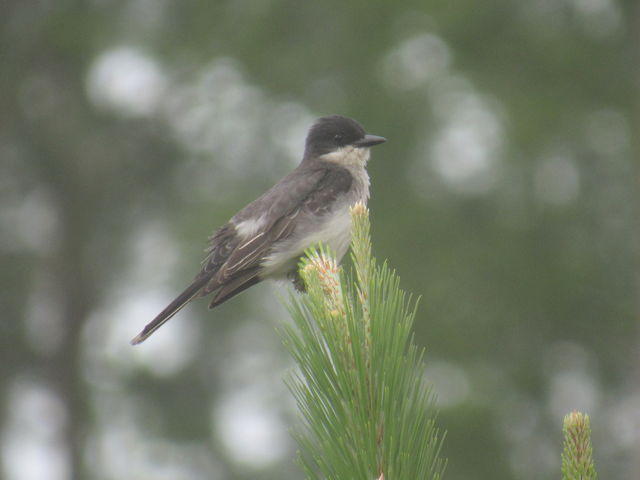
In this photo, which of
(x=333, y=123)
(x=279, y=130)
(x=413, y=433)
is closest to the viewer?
(x=413, y=433)

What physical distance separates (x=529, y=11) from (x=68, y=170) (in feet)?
28.2

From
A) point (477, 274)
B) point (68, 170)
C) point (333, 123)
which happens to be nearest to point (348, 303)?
point (333, 123)

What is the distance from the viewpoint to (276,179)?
15328 mm

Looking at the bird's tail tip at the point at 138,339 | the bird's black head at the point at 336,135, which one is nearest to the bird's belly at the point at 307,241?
the bird's black head at the point at 336,135

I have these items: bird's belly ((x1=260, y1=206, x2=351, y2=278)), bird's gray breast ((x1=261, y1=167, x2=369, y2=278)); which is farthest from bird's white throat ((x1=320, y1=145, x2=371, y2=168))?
bird's belly ((x1=260, y1=206, x2=351, y2=278))

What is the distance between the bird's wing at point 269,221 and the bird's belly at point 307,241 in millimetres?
49

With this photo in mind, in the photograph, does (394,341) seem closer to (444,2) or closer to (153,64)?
(444,2)

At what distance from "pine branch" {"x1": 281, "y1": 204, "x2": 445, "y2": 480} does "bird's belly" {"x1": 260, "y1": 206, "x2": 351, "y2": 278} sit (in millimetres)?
2803

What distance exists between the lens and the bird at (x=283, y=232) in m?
4.88

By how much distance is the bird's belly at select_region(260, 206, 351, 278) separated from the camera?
16.5 ft

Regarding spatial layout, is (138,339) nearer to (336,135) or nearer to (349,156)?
(349,156)

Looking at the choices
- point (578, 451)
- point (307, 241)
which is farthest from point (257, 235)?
point (578, 451)

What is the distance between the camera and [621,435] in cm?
1230

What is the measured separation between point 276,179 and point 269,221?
10.2 m
